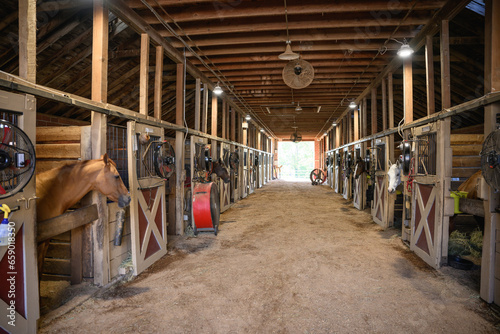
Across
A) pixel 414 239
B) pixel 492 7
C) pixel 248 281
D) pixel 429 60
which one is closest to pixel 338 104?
pixel 429 60

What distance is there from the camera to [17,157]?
2.08m

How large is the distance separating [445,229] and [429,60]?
2.79 m

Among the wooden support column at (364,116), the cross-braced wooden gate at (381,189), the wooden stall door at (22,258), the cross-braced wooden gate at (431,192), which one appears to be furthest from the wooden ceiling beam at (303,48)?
the wooden stall door at (22,258)

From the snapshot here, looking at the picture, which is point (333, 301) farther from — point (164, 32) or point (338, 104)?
point (338, 104)

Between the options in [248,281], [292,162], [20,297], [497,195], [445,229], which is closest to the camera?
[20,297]

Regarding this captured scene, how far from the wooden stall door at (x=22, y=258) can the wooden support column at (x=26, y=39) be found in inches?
9.9

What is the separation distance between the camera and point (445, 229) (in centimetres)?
388

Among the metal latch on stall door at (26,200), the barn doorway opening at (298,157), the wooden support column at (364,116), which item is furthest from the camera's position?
the barn doorway opening at (298,157)

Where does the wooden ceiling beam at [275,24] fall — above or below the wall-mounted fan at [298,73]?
above

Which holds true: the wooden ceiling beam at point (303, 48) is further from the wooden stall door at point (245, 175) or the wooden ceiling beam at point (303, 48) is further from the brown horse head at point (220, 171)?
the wooden stall door at point (245, 175)

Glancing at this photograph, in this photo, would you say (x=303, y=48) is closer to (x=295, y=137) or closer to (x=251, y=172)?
(x=251, y=172)

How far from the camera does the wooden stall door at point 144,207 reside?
3670 millimetres

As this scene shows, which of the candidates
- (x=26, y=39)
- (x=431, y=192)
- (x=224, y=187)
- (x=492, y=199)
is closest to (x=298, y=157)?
(x=224, y=187)

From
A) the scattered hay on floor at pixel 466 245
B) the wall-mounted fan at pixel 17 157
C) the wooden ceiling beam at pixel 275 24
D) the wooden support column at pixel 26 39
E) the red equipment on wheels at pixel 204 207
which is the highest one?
the wooden ceiling beam at pixel 275 24
